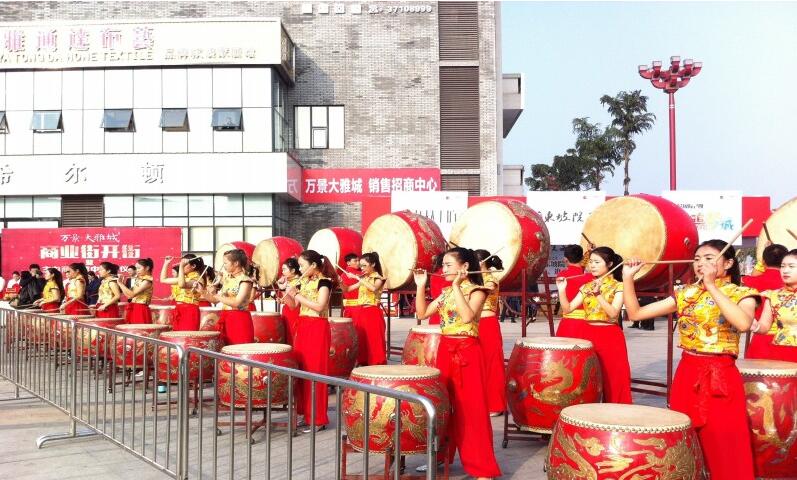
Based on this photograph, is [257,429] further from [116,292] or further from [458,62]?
[458,62]

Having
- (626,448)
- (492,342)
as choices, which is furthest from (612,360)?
(626,448)

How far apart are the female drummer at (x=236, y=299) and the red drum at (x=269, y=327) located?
4.05 feet

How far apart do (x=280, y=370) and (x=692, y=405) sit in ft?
6.74

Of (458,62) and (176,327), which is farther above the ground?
(458,62)

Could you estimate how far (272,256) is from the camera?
12859 mm

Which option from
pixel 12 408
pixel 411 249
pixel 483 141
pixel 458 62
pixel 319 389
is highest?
pixel 458 62

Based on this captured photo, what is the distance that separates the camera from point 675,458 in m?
3.27

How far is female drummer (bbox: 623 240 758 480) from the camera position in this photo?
147 inches

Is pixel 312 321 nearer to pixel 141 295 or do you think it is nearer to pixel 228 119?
pixel 141 295

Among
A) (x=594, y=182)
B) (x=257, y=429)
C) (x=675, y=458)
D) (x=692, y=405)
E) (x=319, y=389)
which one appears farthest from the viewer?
(x=594, y=182)

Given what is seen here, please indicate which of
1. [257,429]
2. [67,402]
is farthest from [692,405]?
[67,402]

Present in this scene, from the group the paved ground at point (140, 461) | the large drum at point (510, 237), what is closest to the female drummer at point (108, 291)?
the paved ground at point (140, 461)

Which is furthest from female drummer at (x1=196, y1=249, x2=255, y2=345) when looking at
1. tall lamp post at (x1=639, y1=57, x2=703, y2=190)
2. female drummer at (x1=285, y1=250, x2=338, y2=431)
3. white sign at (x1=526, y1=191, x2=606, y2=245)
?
tall lamp post at (x1=639, y1=57, x2=703, y2=190)

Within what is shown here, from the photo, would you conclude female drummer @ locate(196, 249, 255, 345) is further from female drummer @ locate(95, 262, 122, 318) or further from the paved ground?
female drummer @ locate(95, 262, 122, 318)
